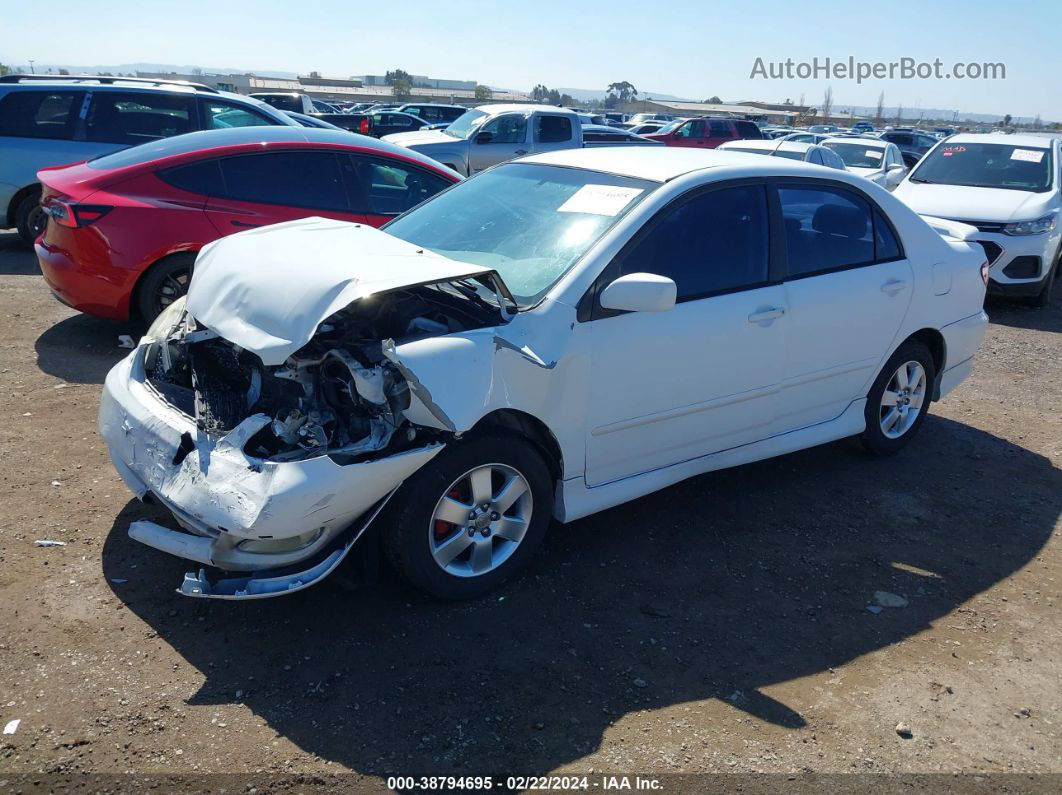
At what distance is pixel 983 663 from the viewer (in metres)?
3.53

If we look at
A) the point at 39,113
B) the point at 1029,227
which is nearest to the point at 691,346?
the point at 1029,227

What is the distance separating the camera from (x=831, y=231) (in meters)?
4.77

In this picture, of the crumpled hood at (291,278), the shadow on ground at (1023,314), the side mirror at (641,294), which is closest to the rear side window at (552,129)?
the shadow on ground at (1023,314)

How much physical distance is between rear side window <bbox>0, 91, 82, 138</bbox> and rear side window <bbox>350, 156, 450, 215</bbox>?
4.20m

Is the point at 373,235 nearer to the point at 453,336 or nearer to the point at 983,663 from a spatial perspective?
the point at 453,336

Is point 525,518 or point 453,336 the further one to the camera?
point 525,518

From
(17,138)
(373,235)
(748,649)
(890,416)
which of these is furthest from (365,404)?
(17,138)

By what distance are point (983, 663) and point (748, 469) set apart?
1.89m

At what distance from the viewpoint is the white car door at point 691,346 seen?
3779mm

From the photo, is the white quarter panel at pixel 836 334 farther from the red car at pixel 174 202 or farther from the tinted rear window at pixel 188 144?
the tinted rear window at pixel 188 144

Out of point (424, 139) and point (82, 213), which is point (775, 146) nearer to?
point (424, 139)

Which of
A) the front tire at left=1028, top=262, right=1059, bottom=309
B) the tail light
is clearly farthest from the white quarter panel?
the front tire at left=1028, top=262, right=1059, bottom=309

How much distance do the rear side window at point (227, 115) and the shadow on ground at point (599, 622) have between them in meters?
6.62

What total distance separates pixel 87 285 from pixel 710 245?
14.7ft
